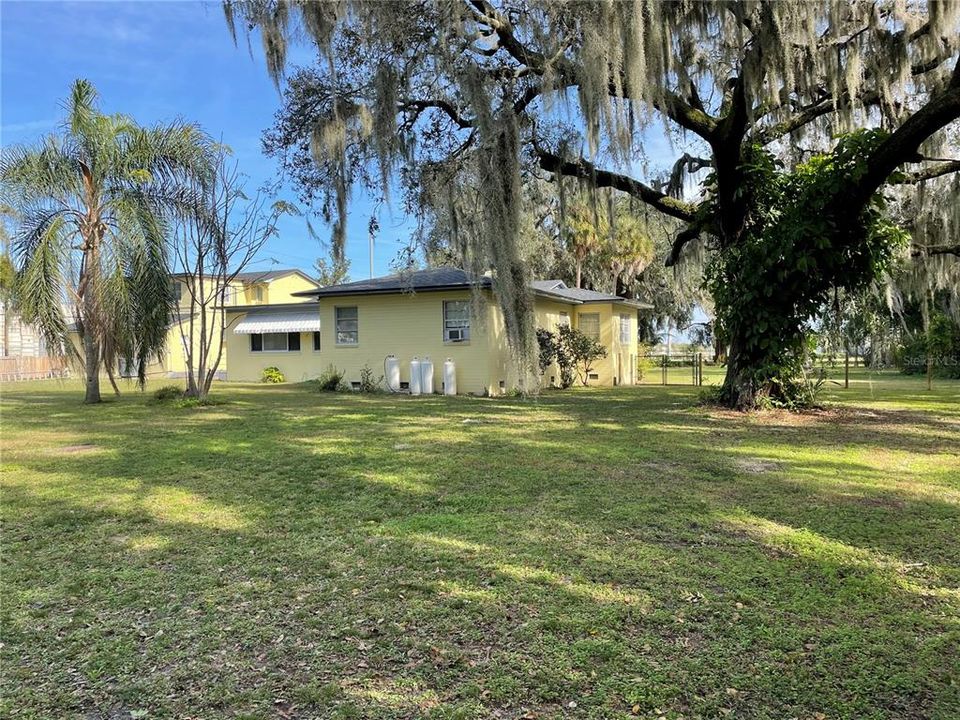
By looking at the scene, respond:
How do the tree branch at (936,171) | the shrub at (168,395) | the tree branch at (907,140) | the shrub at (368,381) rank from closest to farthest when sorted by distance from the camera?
the tree branch at (907,140) < the tree branch at (936,171) < the shrub at (168,395) < the shrub at (368,381)

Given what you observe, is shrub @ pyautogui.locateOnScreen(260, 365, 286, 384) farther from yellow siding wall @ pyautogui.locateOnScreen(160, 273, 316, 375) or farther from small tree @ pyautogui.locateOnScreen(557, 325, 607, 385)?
small tree @ pyautogui.locateOnScreen(557, 325, 607, 385)

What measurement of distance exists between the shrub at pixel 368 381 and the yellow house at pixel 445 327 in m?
0.12

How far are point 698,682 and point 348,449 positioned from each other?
5722 mm

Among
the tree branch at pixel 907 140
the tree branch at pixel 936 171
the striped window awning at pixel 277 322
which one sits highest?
the tree branch at pixel 936 171

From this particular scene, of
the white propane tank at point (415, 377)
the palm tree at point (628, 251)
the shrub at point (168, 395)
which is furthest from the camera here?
the palm tree at point (628, 251)

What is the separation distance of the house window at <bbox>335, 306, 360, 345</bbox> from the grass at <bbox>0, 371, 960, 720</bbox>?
10215 millimetres

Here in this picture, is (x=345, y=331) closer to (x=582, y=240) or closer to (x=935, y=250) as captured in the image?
(x=582, y=240)

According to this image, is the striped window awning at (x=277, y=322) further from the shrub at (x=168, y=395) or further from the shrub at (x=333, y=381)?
the shrub at (x=168, y=395)

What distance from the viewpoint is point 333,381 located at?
682 inches

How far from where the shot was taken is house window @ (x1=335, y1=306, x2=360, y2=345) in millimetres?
17531

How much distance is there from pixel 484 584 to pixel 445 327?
12950 mm

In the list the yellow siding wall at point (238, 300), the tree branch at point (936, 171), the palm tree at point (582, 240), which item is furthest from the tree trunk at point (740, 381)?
the yellow siding wall at point (238, 300)

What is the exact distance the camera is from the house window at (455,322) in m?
16.0

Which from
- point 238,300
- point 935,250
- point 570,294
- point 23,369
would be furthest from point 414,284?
point 23,369
